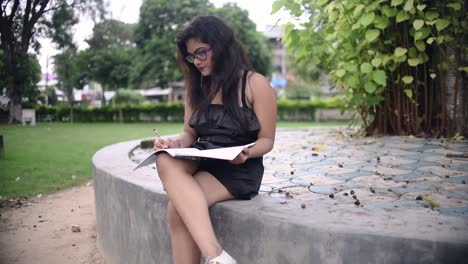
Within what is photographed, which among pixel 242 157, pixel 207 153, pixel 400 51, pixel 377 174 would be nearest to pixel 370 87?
pixel 400 51

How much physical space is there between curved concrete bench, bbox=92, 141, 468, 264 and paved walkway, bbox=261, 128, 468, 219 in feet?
1.20

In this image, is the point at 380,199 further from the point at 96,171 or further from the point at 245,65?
the point at 96,171

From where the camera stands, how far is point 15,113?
2781mm

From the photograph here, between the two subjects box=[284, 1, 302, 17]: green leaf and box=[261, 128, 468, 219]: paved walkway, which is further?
box=[284, 1, 302, 17]: green leaf

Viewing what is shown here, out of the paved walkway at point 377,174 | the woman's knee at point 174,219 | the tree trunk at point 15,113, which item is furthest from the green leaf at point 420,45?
the tree trunk at point 15,113

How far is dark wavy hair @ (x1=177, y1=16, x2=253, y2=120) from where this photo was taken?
195 cm

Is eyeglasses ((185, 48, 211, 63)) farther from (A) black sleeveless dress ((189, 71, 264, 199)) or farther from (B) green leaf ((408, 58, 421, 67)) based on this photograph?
(B) green leaf ((408, 58, 421, 67))

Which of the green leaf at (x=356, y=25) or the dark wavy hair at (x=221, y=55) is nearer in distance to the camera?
the dark wavy hair at (x=221, y=55)

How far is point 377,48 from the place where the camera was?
4.52 metres

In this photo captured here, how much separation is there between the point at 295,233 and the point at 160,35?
65.8ft

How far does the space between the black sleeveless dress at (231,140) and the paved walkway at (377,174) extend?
0.41m

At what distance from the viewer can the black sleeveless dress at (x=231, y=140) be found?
186cm

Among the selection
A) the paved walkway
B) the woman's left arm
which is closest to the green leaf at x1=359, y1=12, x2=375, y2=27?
the paved walkway

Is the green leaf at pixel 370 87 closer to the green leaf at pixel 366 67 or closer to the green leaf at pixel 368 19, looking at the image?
the green leaf at pixel 366 67
